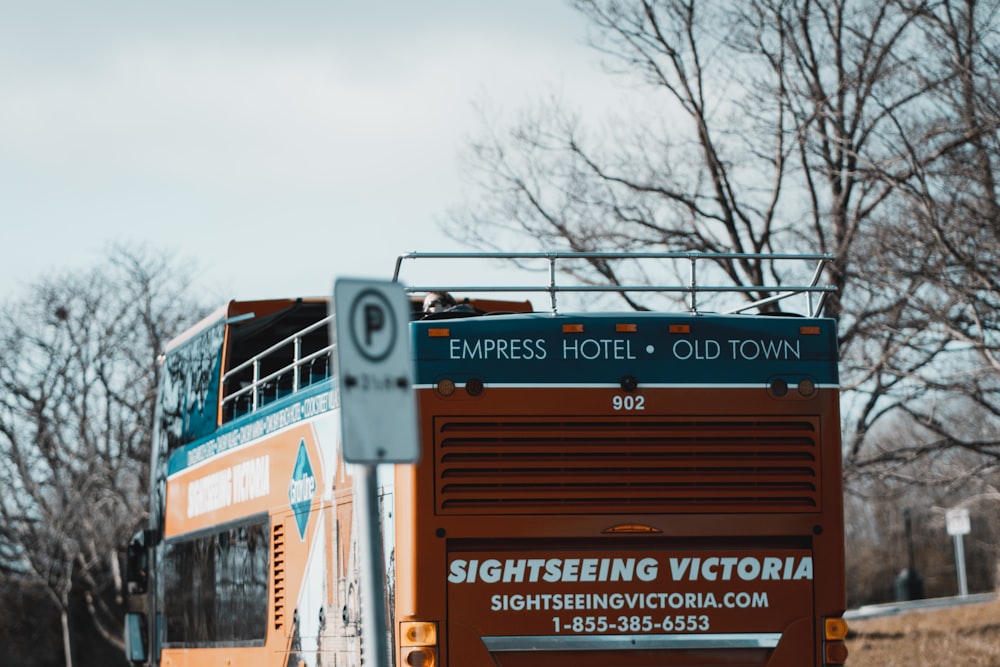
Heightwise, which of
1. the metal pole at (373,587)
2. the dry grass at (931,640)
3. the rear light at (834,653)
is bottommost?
the dry grass at (931,640)

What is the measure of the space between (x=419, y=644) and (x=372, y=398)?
356cm

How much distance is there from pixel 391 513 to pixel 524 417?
3.16 feet

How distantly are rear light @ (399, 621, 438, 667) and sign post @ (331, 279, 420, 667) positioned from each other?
326 centimetres

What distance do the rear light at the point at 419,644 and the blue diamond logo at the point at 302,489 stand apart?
1.78 m

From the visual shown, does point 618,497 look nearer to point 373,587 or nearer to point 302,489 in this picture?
point 302,489

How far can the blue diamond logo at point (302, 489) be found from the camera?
31.6 ft

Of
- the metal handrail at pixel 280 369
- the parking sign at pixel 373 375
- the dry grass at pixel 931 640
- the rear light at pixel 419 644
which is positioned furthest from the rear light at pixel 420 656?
the dry grass at pixel 931 640

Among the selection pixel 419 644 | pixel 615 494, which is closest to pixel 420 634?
pixel 419 644

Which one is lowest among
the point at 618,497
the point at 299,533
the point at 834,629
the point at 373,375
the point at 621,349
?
the point at 834,629

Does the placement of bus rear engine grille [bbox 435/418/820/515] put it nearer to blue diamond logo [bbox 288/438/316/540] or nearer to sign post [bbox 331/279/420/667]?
blue diamond logo [bbox 288/438/316/540]

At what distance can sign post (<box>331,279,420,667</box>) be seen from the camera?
470 centimetres

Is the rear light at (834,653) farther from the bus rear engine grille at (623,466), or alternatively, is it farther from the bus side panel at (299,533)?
the bus side panel at (299,533)

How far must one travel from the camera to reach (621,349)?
8398 mm

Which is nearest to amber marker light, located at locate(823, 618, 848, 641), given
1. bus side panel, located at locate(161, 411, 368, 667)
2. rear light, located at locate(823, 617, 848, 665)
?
rear light, located at locate(823, 617, 848, 665)
